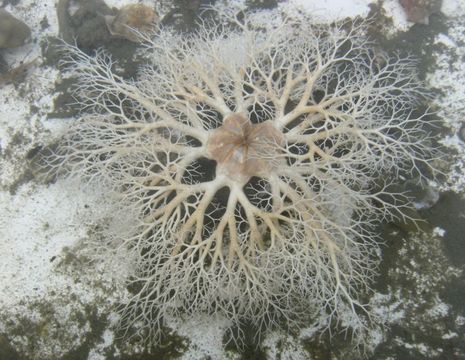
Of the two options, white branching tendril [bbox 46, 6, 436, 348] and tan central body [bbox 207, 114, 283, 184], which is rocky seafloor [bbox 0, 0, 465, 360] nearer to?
white branching tendril [bbox 46, 6, 436, 348]

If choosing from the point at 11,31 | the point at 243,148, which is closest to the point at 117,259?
the point at 243,148

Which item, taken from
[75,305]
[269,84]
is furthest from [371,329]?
[75,305]

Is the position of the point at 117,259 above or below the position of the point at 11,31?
below

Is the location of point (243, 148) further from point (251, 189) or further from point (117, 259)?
point (117, 259)

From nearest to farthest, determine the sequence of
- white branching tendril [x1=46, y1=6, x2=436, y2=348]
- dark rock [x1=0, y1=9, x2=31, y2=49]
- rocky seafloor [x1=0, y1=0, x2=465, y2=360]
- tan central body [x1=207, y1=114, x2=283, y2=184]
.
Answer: white branching tendril [x1=46, y1=6, x2=436, y2=348] < tan central body [x1=207, y1=114, x2=283, y2=184] < rocky seafloor [x1=0, y1=0, x2=465, y2=360] < dark rock [x1=0, y1=9, x2=31, y2=49]

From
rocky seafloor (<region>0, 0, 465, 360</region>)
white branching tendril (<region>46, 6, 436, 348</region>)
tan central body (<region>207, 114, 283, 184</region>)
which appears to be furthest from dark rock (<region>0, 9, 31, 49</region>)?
tan central body (<region>207, 114, 283, 184</region>)

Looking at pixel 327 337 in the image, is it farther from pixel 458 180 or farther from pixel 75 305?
pixel 75 305

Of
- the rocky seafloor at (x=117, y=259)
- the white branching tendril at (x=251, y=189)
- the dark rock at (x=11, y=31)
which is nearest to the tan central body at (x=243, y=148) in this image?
the white branching tendril at (x=251, y=189)

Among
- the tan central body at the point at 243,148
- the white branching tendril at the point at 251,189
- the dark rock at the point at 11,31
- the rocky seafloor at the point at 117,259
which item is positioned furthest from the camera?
the dark rock at the point at 11,31

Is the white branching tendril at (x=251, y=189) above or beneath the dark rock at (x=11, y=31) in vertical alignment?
beneath

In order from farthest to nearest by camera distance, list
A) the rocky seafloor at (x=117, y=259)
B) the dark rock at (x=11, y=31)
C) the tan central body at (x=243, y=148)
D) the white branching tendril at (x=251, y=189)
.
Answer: the dark rock at (x=11, y=31) → the rocky seafloor at (x=117, y=259) → the tan central body at (x=243, y=148) → the white branching tendril at (x=251, y=189)

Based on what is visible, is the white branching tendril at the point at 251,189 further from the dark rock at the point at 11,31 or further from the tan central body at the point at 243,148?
the dark rock at the point at 11,31
